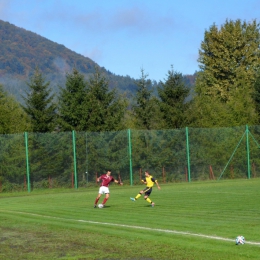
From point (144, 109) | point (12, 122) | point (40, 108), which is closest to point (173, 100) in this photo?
point (144, 109)

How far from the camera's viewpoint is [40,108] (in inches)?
1730

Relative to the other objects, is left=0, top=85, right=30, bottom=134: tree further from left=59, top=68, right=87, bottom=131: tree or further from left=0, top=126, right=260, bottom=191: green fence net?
left=0, top=126, right=260, bottom=191: green fence net

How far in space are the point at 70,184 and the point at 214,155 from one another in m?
11.8

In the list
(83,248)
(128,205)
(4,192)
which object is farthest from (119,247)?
(4,192)

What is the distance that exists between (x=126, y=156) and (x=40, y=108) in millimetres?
7448

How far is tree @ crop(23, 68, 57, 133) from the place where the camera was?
43.6 meters

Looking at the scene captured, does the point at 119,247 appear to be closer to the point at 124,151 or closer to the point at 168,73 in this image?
the point at 124,151

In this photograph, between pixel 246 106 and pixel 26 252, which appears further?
pixel 246 106

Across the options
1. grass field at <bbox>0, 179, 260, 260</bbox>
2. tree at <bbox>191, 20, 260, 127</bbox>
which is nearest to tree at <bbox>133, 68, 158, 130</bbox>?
tree at <bbox>191, 20, 260, 127</bbox>

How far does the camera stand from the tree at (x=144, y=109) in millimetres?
50928

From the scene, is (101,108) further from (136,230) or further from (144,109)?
(136,230)

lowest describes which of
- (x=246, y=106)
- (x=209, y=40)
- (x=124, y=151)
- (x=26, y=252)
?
(x=26, y=252)

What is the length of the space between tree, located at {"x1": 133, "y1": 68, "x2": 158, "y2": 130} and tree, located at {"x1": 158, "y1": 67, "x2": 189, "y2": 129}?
104cm

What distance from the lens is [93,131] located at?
146ft
